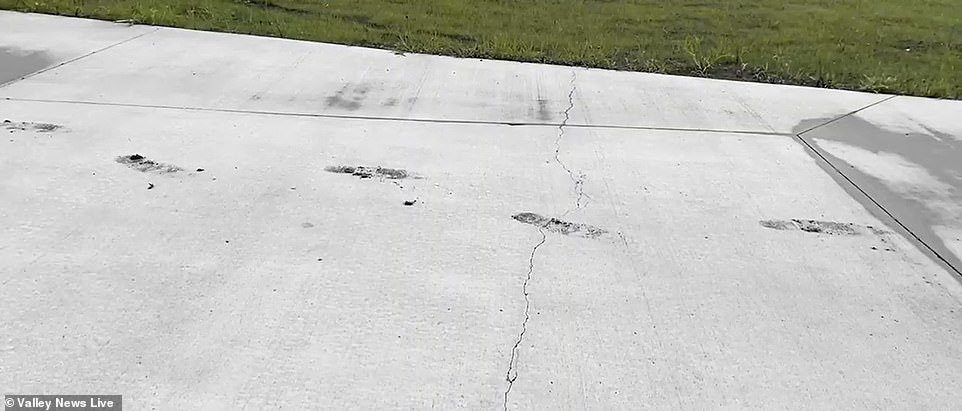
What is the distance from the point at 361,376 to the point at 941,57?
7.00 metres

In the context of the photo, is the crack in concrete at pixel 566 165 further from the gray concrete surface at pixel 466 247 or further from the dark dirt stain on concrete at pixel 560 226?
the dark dirt stain on concrete at pixel 560 226

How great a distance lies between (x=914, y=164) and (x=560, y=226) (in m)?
2.40

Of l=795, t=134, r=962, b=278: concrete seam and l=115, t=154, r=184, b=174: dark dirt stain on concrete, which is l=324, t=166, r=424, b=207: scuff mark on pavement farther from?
l=795, t=134, r=962, b=278: concrete seam

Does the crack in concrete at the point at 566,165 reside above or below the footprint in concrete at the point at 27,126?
above

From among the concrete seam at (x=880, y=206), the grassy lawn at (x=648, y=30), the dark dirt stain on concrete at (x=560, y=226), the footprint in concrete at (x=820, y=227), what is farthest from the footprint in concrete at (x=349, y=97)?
the concrete seam at (x=880, y=206)

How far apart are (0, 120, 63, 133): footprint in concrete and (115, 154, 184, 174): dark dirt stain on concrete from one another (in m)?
0.72

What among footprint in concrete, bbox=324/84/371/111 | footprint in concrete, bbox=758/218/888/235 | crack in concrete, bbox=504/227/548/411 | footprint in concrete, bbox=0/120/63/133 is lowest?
crack in concrete, bbox=504/227/548/411

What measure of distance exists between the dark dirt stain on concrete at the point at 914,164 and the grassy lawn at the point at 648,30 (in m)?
1.22

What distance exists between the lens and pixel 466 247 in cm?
351

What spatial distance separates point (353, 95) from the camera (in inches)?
221

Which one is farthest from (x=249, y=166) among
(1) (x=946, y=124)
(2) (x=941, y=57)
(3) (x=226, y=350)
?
(2) (x=941, y=57)

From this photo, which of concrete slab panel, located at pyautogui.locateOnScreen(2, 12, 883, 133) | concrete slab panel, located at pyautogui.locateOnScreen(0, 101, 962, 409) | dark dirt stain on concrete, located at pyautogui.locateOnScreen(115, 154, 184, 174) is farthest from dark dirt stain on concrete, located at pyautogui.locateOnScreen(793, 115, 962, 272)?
dark dirt stain on concrete, located at pyautogui.locateOnScreen(115, 154, 184, 174)

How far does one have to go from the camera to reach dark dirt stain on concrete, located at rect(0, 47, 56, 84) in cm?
573

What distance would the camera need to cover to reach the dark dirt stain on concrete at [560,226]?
3695 mm
